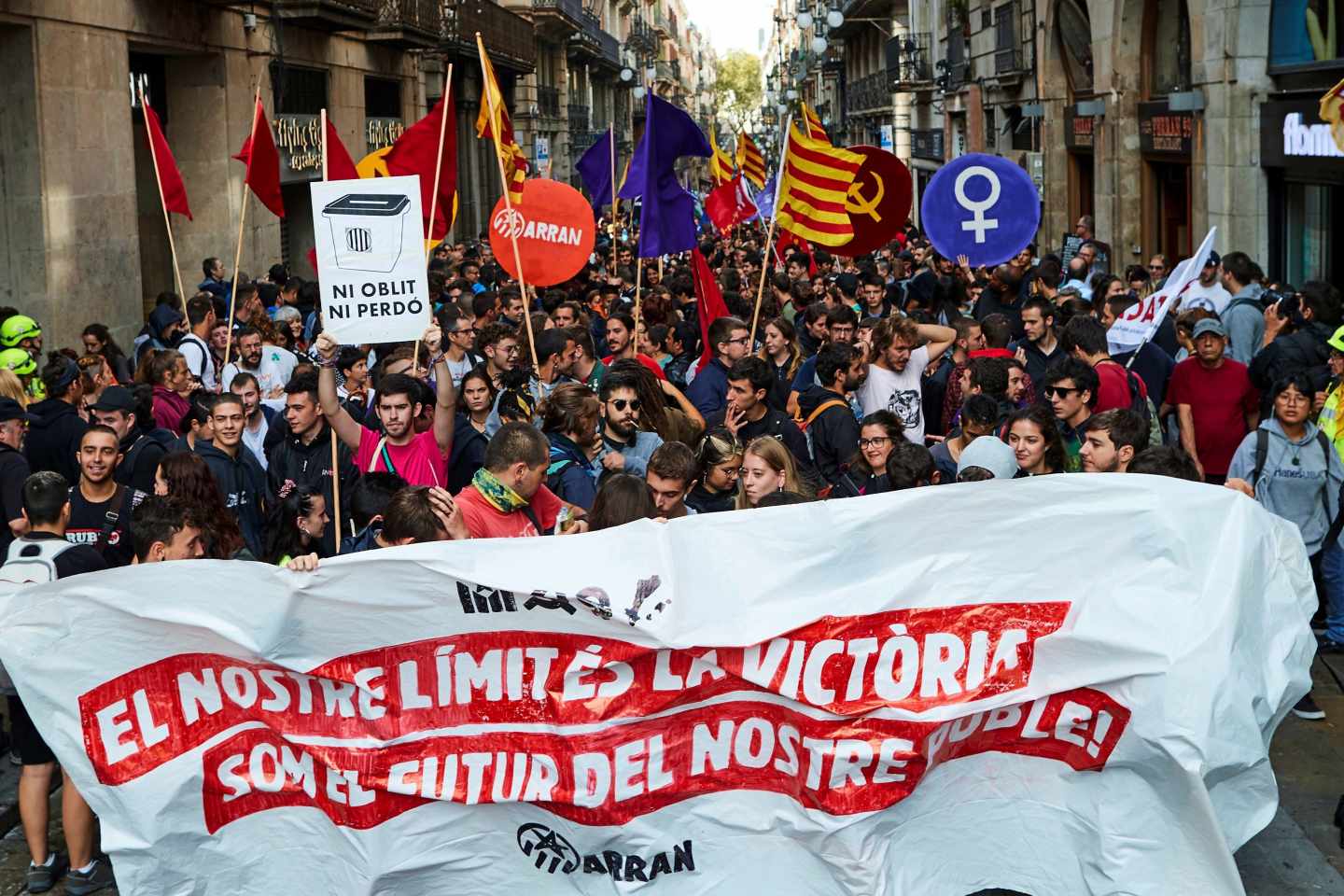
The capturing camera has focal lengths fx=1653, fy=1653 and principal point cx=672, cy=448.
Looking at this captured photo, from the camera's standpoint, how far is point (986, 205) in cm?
1095

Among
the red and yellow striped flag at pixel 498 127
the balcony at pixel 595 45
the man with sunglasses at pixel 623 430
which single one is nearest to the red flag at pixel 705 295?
the red and yellow striped flag at pixel 498 127

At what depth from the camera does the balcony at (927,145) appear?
4106 centimetres

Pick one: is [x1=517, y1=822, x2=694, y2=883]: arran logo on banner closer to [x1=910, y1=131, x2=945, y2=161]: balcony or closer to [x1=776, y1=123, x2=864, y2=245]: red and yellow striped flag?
[x1=776, y1=123, x2=864, y2=245]: red and yellow striped flag

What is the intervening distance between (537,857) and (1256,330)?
305 inches

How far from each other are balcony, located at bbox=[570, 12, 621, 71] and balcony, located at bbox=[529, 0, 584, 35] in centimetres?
181

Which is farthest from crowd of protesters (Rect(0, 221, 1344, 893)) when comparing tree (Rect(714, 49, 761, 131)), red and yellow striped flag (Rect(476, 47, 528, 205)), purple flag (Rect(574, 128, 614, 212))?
tree (Rect(714, 49, 761, 131))

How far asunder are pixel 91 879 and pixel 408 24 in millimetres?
23411

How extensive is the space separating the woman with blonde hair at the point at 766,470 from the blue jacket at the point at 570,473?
73cm

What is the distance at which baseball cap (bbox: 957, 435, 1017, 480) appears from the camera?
7066 millimetres

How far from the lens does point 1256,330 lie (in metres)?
→ 11.1

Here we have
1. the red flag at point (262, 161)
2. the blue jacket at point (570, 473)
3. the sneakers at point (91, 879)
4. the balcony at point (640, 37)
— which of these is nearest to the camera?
the sneakers at point (91, 879)

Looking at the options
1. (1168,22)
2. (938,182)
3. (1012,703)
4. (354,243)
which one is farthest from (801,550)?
(1168,22)

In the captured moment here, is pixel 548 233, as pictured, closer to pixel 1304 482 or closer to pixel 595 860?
pixel 1304 482

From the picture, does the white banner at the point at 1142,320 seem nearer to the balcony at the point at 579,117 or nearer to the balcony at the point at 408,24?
the balcony at the point at 408,24
